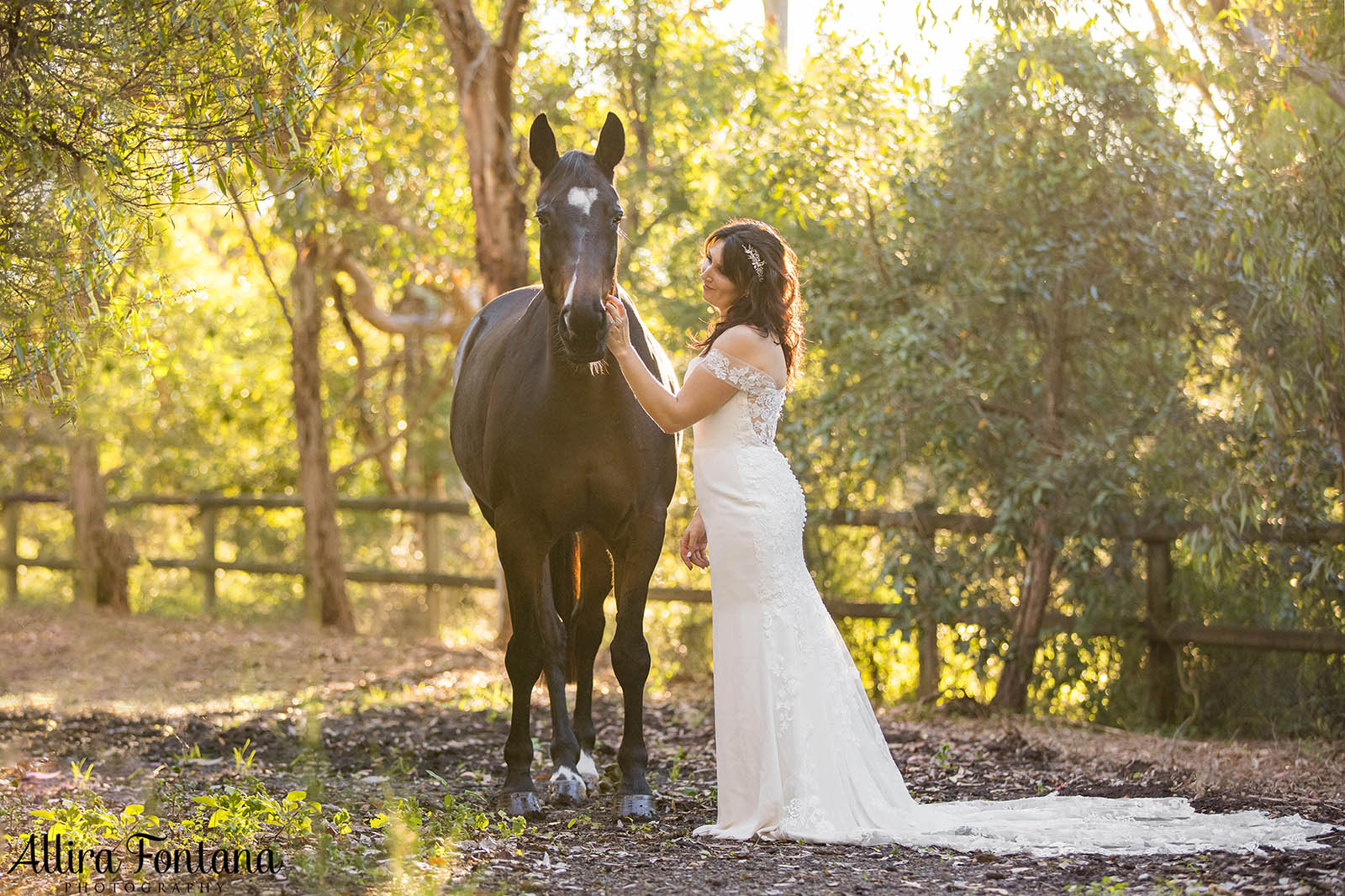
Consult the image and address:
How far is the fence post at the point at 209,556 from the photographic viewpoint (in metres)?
12.9

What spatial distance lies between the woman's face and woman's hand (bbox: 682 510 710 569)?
2.69ft

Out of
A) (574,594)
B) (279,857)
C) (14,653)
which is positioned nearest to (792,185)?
(574,594)

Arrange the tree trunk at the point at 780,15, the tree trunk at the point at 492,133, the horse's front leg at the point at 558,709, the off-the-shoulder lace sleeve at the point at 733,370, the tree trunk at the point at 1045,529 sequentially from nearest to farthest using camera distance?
the off-the-shoulder lace sleeve at the point at 733,370, the horse's front leg at the point at 558,709, the tree trunk at the point at 1045,529, the tree trunk at the point at 492,133, the tree trunk at the point at 780,15

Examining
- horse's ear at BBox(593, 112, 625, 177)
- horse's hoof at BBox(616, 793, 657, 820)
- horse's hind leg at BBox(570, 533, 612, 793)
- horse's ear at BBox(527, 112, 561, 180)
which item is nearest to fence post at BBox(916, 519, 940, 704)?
horse's hind leg at BBox(570, 533, 612, 793)

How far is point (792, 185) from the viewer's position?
23.8 ft

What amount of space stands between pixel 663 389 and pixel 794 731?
1222mm

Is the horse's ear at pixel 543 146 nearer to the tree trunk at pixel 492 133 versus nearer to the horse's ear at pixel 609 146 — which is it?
the horse's ear at pixel 609 146

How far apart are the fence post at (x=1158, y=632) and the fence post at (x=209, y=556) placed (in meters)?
9.57

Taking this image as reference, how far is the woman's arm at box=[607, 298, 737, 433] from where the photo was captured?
411 centimetres

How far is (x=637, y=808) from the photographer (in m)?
4.37

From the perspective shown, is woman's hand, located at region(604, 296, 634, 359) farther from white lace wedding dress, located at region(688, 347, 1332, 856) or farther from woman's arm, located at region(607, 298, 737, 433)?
white lace wedding dress, located at region(688, 347, 1332, 856)

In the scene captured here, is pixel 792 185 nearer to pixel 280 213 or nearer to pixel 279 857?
pixel 280 213

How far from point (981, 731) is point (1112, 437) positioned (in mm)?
1680

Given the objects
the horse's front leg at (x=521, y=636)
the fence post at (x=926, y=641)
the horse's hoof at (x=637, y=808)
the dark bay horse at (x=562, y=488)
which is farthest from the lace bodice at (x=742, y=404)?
the fence post at (x=926, y=641)
